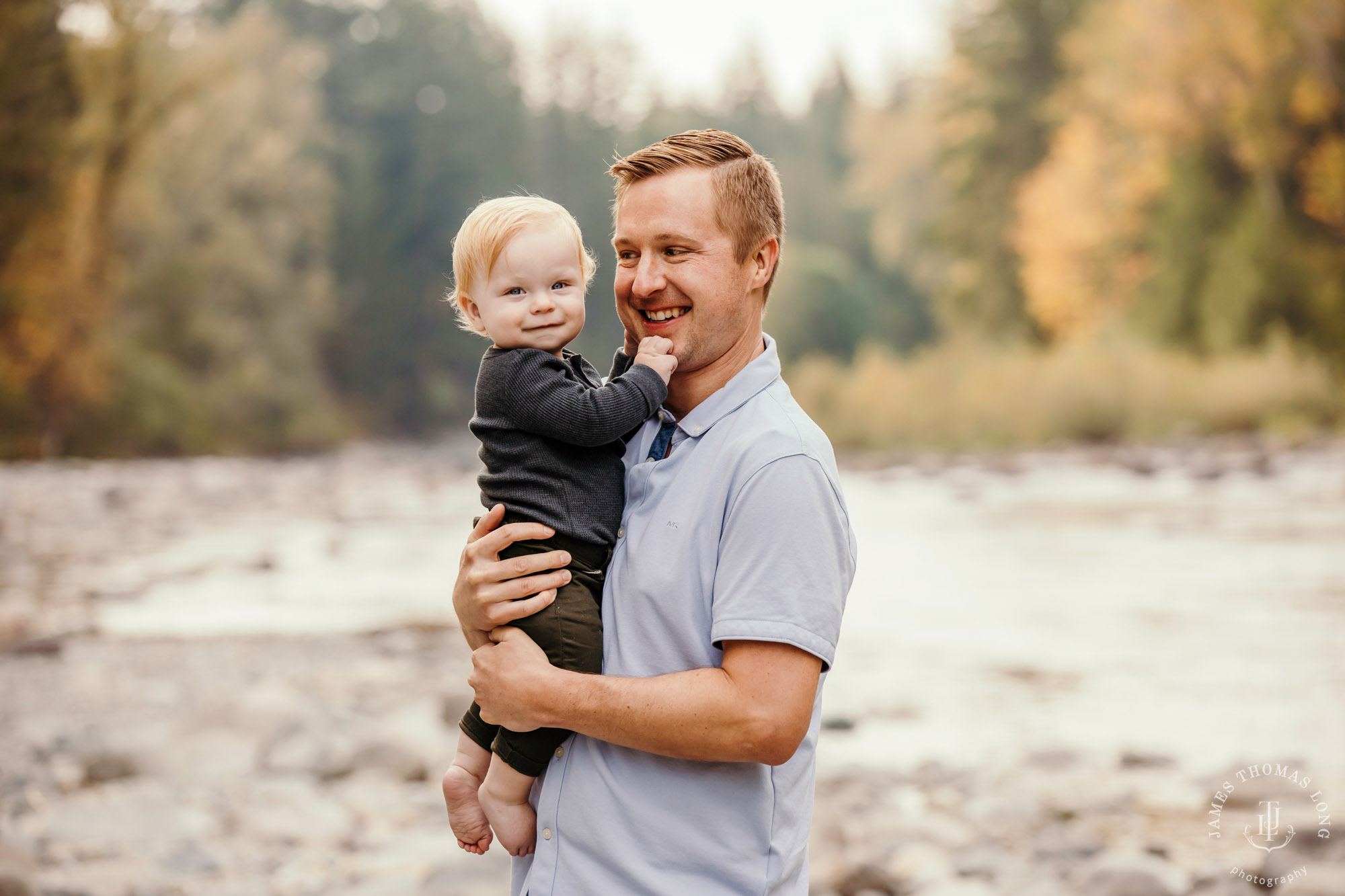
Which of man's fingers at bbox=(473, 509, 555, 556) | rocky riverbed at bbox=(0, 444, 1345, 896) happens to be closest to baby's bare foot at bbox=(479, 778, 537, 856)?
man's fingers at bbox=(473, 509, 555, 556)

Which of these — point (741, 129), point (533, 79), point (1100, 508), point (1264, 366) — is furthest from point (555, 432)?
point (741, 129)

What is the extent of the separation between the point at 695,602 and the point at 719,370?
43 centimetres

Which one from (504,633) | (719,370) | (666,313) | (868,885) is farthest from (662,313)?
(868,885)

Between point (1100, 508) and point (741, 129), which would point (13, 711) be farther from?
point (741, 129)

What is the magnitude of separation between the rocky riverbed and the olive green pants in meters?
2.52

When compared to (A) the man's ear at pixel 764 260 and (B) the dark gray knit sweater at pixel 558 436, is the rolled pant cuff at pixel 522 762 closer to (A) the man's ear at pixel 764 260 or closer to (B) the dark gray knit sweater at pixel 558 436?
(B) the dark gray knit sweater at pixel 558 436

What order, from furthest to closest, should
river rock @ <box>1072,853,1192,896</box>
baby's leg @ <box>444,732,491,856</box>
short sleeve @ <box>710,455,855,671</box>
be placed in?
river rock @ <box>1072,853,1192,896</box>, baby's leg @ <box>444,732,491,856</box>, short sleeve @ <box>710,455,855,671</box>

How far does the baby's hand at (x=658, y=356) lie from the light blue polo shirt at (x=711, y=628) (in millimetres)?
115

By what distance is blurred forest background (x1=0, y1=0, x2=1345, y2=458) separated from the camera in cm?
2377

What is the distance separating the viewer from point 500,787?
1.95 meters

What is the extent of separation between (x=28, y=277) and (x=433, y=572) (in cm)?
1585

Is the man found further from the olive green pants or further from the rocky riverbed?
the rocky riverbed

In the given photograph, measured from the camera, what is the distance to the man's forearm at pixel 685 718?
5.50 feet

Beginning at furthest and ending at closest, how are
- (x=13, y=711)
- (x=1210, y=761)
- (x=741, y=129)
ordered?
(x=741, y=129) → (x=13, y=711) → (x=1210, y=761)
